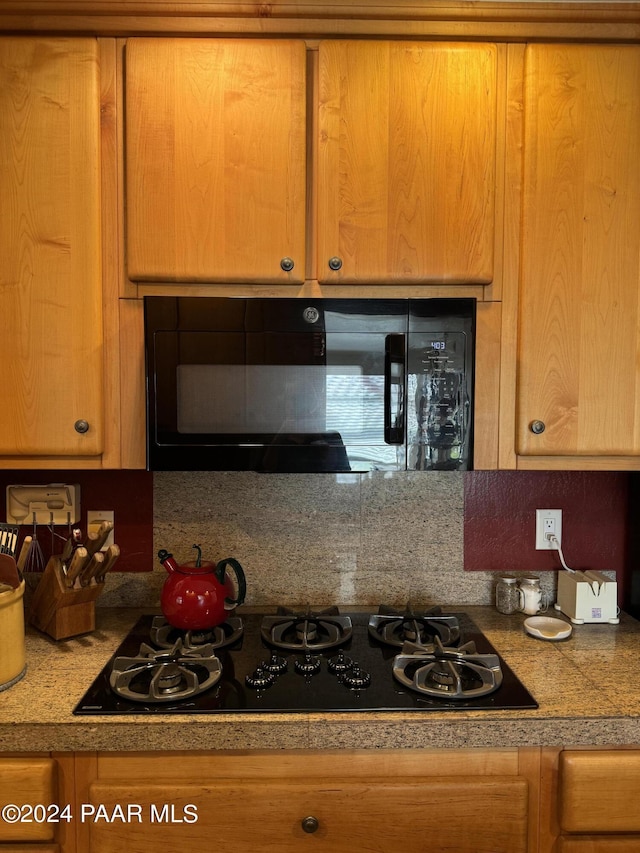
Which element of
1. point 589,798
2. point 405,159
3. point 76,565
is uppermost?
point 405,159

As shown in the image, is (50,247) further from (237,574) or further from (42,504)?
(237,574)

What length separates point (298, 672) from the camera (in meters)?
1.36

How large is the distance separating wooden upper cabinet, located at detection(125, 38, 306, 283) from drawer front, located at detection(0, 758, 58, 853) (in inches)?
40.4

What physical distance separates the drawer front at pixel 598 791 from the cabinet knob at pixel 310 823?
0.48 metres

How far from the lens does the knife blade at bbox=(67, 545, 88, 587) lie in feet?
4.77

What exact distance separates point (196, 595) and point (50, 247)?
0.89m

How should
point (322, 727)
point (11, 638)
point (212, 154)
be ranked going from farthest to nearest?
point (212, 154) < point (11, 638) < point (322, 727)

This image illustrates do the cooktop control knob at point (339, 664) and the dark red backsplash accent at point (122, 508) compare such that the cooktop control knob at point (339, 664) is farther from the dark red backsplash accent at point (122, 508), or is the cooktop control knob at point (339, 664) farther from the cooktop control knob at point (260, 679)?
the dark red backsplash accent at point (122, 508)

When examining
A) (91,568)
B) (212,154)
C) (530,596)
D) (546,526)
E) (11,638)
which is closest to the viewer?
Answer: (11,638)

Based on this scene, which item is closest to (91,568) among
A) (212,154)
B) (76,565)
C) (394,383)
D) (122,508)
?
(76,565)

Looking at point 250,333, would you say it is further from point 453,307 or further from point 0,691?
point 0,691

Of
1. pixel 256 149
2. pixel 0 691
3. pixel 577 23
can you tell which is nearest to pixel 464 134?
pixel 577 23

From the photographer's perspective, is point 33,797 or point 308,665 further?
point 308,665

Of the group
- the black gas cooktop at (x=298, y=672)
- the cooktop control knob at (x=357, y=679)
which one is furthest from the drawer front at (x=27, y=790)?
the cooktop control knob at (x=357, y=679)
